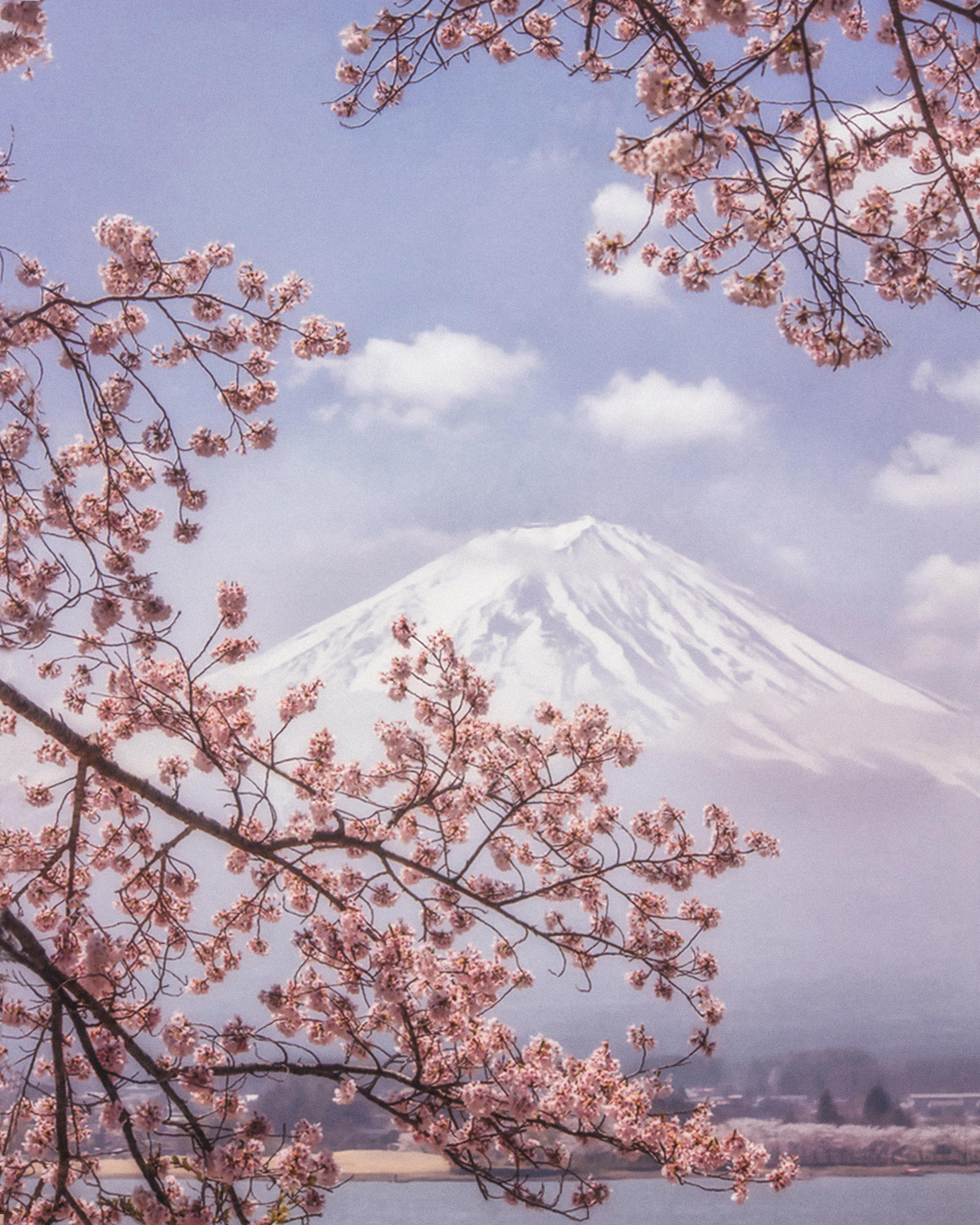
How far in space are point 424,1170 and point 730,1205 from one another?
3.41 meters

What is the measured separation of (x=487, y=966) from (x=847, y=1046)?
1333 cm

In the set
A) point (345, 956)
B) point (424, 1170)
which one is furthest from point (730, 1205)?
point (345, 956)

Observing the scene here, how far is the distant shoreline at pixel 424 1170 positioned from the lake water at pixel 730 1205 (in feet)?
0.28

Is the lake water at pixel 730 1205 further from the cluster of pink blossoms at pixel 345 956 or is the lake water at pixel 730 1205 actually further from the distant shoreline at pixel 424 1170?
the cluster of pink blossoms at pixel 345 956

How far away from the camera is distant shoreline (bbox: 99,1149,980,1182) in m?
3.25

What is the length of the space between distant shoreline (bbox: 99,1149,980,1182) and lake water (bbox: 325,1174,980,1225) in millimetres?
85

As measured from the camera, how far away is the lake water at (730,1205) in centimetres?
823

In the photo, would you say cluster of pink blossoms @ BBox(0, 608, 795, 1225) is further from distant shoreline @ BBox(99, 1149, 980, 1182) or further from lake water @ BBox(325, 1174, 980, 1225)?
lake water @ BBox(325, 1174, 980, 1225)

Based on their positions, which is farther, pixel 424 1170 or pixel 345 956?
pixel 424 1170

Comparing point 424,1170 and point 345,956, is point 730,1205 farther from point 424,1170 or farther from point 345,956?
point 345,956

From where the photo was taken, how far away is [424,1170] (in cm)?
902

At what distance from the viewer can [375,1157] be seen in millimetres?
8281

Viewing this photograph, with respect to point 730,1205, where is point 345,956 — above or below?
above

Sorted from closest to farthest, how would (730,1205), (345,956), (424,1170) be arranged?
(345,956) → (730,1205) → (424,1170)
